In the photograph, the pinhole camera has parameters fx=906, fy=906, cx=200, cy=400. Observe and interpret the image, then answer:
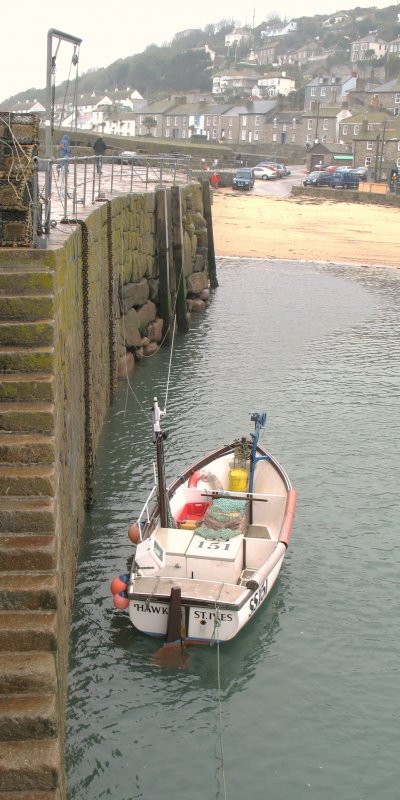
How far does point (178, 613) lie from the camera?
10.8 metres

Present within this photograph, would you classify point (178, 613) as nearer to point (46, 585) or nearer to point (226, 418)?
point (46, 585)

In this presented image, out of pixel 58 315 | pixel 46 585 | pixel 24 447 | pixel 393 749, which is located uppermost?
pixel 58 315

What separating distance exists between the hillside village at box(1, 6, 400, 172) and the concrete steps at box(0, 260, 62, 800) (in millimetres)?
48759

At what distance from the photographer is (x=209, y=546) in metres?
12.0

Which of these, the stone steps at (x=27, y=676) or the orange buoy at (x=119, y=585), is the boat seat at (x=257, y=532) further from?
the stone steps at (x=27, y=676)

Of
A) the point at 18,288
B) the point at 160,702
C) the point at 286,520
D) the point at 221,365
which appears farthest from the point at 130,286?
the point at 160,702

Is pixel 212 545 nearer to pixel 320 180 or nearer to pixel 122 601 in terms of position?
pixel 122 601

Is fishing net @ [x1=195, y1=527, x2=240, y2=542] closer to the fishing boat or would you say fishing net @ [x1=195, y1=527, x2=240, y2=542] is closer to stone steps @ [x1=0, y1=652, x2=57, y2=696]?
the fishing boat

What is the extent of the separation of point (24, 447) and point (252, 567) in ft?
14.9

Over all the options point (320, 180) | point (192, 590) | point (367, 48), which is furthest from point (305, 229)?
point (367, 48)

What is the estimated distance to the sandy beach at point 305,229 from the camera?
141 ft

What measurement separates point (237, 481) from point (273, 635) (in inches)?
135

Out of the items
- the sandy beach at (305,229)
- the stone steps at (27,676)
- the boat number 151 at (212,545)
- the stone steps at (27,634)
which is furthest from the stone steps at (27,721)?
the sandy beach at (305,229)

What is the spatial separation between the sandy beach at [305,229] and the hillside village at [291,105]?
12924mm
